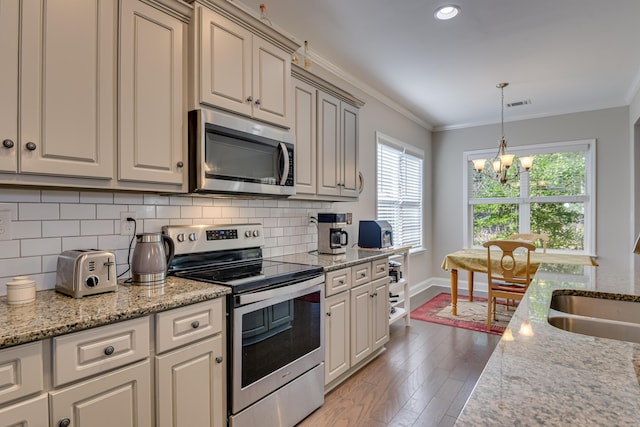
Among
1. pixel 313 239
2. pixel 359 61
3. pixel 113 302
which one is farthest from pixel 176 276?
pixel 359 61

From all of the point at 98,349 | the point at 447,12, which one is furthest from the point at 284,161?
the point at 447,12

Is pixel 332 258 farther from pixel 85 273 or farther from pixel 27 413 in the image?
pixel 27 413

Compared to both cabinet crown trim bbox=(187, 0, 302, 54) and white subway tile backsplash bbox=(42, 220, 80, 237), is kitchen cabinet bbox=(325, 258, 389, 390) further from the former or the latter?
cabinet crown trim bbox=(187, 0, 302, 54)

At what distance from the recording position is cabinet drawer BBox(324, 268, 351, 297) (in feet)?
7.84

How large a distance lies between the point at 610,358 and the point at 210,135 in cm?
179

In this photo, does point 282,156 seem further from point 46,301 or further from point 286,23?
point 46,301

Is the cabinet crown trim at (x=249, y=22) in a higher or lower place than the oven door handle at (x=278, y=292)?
higher

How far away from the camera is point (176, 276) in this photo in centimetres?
193

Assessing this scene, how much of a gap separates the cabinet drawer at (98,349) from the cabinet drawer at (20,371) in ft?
0.14

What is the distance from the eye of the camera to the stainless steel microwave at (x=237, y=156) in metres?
1.85

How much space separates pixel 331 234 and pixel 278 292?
104 centimetres

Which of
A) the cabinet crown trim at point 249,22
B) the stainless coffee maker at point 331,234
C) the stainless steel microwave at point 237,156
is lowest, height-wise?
the stainless coffee maker at point 331,234

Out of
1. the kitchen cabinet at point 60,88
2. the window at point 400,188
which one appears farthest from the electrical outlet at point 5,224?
the window at point 400,188

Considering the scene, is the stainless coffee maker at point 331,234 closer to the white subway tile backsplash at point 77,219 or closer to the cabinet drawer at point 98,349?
the white subway tile backsplash at point 77,219
